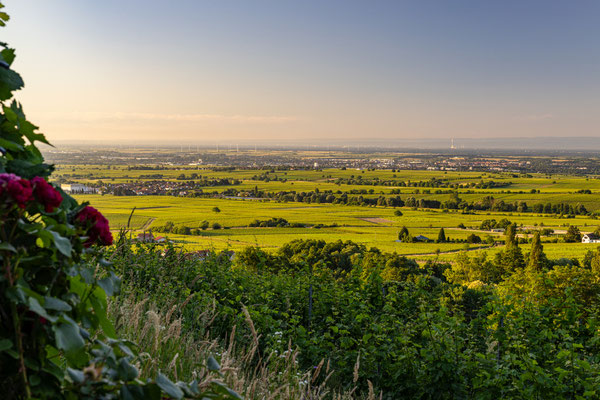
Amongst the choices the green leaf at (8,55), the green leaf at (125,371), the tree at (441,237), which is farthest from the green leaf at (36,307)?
the tree at (441,237)

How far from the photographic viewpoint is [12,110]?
1.37 metres

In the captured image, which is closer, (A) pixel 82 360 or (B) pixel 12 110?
(A) pixel 82 360

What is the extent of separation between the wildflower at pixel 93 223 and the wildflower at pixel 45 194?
0.17 meters

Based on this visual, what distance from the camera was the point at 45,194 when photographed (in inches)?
42.8

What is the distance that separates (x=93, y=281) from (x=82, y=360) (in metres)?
0.22

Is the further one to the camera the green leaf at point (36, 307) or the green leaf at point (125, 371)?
the green leaf at point (125, 371)

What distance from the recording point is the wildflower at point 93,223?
128cm

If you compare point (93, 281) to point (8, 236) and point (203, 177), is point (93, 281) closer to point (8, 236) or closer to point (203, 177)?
point (8, 236)

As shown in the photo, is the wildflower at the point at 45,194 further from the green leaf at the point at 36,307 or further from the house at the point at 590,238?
the house at the point at 590,238

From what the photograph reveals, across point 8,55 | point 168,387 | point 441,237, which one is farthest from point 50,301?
point 441,237

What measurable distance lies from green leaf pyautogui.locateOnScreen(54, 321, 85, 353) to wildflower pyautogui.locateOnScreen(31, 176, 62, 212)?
31 centimetres

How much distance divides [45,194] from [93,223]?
0.21 metres

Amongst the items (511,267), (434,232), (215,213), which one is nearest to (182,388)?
(511,267)

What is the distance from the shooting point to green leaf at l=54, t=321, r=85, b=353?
3.38ft
